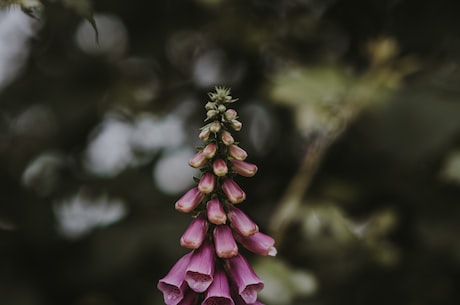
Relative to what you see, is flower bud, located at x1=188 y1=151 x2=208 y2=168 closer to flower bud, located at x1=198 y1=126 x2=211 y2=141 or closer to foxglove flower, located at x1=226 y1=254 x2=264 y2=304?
flower bud, located at x1=198 y1=126 x2=211 y2=141

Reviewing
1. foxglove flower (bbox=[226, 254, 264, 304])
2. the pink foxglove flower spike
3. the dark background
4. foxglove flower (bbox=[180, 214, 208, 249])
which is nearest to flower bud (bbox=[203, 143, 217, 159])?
the pink foxglove flower spike

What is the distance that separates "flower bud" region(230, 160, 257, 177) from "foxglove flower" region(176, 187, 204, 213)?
0.31 ft

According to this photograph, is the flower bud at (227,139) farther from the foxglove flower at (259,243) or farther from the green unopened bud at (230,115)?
the foxglove flower at (259,243)

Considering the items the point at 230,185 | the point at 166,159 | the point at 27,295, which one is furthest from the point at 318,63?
the point at 230,185

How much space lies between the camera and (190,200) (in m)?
1.59

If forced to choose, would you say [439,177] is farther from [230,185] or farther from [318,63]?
[230,185]

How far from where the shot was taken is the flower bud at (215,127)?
5.11 feet

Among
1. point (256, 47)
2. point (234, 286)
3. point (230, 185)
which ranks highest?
point (256, 47)

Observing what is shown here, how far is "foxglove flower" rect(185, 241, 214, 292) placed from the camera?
1.52 meters

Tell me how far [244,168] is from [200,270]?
232 millimetres

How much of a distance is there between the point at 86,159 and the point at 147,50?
74 centimetres

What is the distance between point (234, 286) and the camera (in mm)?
1608

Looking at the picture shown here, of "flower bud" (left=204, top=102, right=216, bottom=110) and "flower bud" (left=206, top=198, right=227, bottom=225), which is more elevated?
"flower bud" (left=204, top=102, right=216, bottom=110)

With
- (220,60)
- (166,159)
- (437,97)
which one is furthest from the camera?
(220,60)
